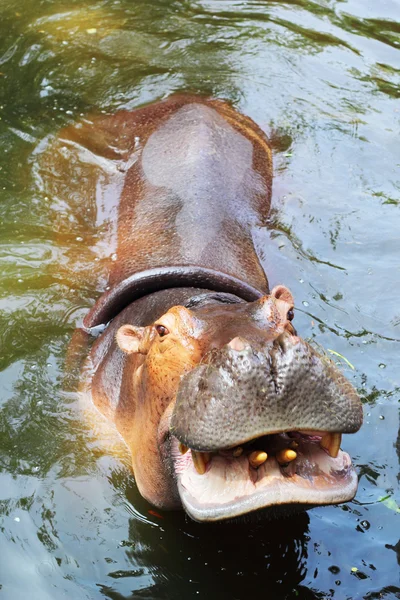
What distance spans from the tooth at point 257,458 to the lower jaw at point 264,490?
1.6 inches

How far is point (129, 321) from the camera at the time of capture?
5527mm

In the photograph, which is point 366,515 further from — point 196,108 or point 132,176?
point 196,108

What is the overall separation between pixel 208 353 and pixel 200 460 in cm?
50

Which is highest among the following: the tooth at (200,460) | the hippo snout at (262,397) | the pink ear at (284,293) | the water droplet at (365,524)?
the hippo snout at (262,397)

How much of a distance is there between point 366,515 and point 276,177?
3897 millimetres

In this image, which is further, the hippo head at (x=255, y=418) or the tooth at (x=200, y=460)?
the tooth at (x=200, y=460)

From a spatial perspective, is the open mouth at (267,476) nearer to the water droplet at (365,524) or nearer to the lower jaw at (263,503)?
the lower jaw at (263,503)

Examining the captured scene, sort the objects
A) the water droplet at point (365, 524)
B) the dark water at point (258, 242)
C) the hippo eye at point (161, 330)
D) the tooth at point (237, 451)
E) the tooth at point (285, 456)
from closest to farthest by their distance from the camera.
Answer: the tooth at point (285, 456) → the tooth at point (237, 451) → the hippo eye at point (161, 330) → the dark water at point (258, 242) → the water droplet at point (365, 524)

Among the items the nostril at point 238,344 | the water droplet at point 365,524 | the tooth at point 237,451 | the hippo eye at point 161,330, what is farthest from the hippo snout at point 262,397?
the water droplet at point 365,524

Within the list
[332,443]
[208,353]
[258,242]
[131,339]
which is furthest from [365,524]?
[258,242]

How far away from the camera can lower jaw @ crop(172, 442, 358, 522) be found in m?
3.38

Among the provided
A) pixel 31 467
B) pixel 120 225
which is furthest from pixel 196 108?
pixel 31 467

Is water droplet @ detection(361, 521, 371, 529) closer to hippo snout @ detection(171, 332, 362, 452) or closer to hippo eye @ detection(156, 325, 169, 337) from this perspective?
hippo snout @ detection(171, 332, 362, 452)

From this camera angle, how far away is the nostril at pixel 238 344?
3402 millimetres
